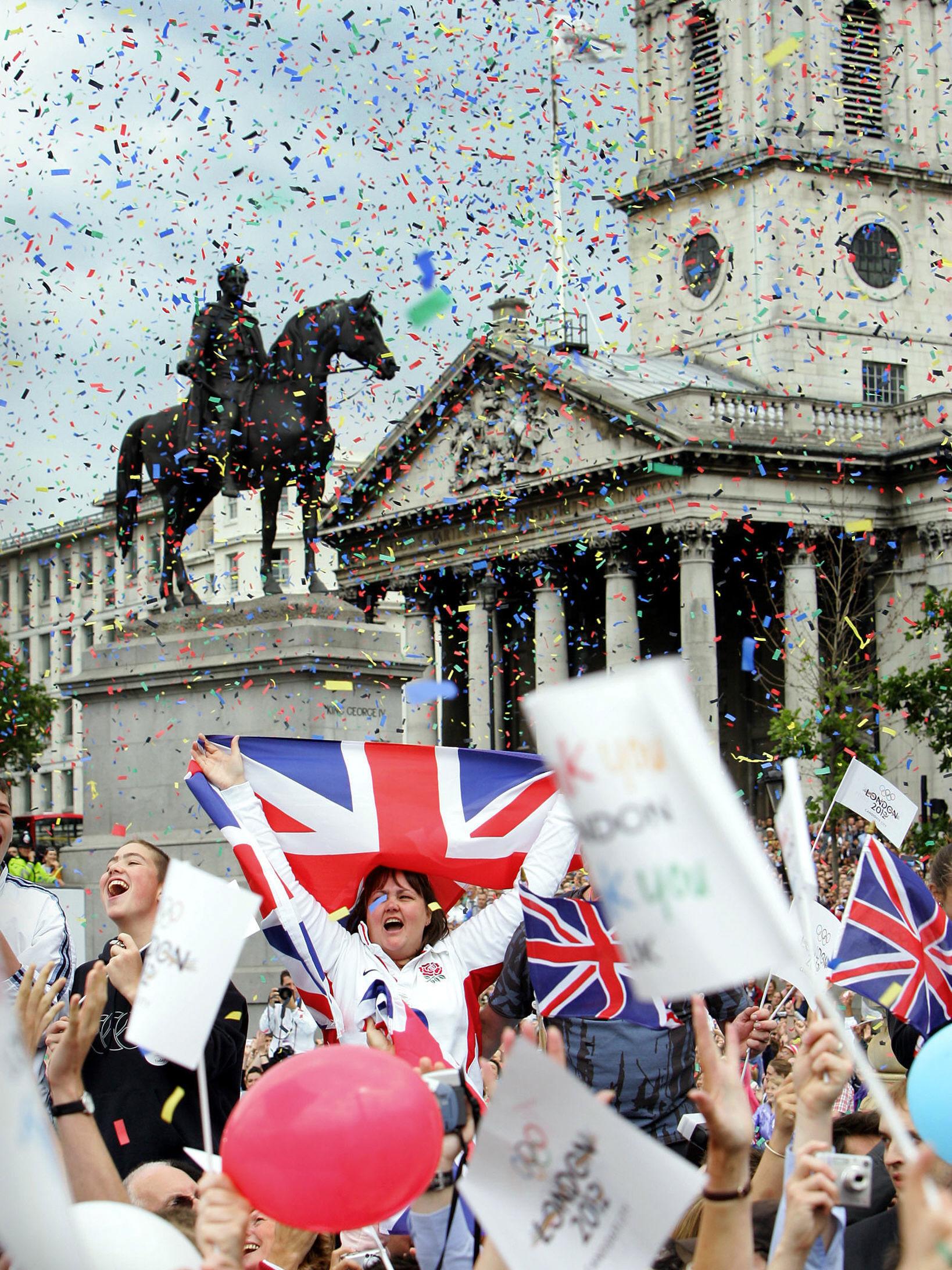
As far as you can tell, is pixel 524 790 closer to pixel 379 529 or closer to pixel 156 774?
pixel 156 774

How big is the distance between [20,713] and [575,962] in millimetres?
57458

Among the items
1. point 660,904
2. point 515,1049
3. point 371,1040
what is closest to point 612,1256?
point 515,1049

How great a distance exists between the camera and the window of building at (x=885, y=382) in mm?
51875

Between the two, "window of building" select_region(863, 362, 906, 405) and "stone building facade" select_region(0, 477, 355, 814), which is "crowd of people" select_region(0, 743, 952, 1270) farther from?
"stone building facade" select_region(0, 477, 355, 814)

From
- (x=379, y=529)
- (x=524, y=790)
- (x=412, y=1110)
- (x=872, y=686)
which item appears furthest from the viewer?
(x=379, y=529)

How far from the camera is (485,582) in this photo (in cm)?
5341

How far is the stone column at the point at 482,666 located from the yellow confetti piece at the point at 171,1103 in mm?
45586

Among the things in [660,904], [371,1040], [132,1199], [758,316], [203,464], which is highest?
[758,316]

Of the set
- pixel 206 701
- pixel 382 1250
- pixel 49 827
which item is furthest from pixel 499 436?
pixel 382 1250

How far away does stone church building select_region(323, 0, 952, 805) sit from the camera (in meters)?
45.8

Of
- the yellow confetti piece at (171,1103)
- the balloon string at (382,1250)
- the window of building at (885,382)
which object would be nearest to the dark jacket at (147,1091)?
the yellow confetti piece at (171,1103)

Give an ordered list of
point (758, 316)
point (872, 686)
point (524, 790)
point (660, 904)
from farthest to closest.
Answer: point (758, 316) < point (872, 686) < point (524, 790) < point (660, 904)

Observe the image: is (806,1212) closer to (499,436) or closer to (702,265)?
(499,436)

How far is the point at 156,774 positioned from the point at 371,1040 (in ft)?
34.6
